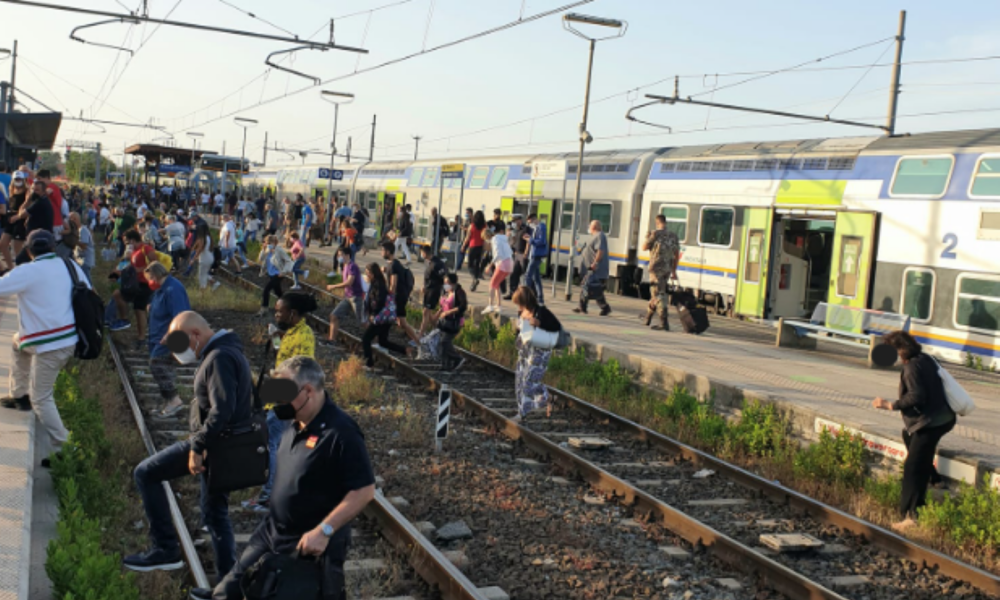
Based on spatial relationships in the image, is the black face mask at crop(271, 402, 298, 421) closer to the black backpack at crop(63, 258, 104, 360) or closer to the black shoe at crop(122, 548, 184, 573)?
the black shoe at crop(122, 548, 184, 573)

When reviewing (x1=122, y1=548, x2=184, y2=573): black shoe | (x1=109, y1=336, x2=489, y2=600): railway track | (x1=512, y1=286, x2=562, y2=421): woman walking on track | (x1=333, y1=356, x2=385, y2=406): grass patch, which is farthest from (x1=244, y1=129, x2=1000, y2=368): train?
(x1=122, y1=548, x2=184, y2=573): black shoe

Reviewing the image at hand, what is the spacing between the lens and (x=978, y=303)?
14.4 meters

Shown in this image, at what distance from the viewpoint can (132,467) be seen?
326 inches

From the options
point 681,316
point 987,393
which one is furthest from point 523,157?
point 987,393

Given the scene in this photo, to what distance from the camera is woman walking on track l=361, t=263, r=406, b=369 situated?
45.0 ft

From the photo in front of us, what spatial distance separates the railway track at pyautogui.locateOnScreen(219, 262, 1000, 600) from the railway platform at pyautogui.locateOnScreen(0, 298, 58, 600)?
457cm

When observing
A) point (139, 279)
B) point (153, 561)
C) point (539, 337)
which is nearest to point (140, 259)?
point (139, 279)

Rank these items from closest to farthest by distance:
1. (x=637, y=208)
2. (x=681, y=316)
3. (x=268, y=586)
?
(x=268, y=586) → (x=681, y=316) → (x=637, y=208)

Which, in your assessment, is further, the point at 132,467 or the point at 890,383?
the point at 890,383

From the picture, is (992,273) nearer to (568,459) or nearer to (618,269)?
(568,459)

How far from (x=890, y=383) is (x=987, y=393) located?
124 cm

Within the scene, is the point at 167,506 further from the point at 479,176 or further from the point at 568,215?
the point at 479,176

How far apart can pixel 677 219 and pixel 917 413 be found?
14.2 meters

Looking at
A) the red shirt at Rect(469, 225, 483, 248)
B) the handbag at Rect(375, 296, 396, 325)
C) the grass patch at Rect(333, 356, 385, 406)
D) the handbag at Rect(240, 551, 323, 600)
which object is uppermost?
the red shirt at Rect(469, 225, 483, 248)
